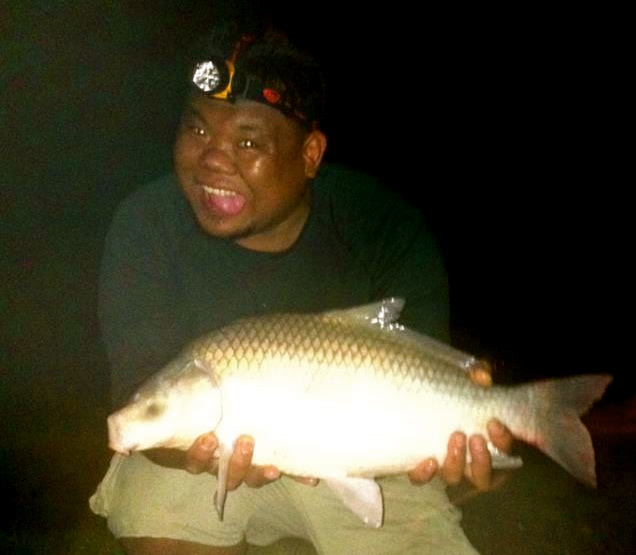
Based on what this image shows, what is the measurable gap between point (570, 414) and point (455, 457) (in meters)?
0.33

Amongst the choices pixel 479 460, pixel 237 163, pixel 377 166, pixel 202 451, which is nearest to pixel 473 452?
pixel 479 460

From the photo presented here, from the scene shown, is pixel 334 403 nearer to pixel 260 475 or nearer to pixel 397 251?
pixel 260 475

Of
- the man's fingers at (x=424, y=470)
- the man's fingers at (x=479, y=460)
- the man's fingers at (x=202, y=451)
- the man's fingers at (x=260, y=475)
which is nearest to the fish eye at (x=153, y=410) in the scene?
the man's fingers at (x=202, y=451)

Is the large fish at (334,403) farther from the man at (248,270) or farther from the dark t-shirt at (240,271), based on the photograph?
the dark t-shirt at (240,271)

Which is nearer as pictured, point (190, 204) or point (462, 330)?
point (190, 204)

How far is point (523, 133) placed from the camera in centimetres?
1256

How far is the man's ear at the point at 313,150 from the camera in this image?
2.35m

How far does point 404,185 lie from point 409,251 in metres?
9.50

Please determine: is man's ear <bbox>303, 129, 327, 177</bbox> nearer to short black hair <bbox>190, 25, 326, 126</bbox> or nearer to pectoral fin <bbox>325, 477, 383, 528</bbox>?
short black hair <bbox>190, 25, 326, 126</bbox>

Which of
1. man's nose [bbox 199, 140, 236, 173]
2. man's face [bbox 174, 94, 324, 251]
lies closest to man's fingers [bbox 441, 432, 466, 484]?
man's face [bbox 174, 94, 324, 251]

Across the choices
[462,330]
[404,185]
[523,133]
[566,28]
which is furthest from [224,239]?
[566,28]

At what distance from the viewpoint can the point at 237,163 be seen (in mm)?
2182

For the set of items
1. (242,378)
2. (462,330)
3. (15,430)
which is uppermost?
(242,378)

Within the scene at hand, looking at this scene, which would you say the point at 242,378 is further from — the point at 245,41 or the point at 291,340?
the point at 245,41
